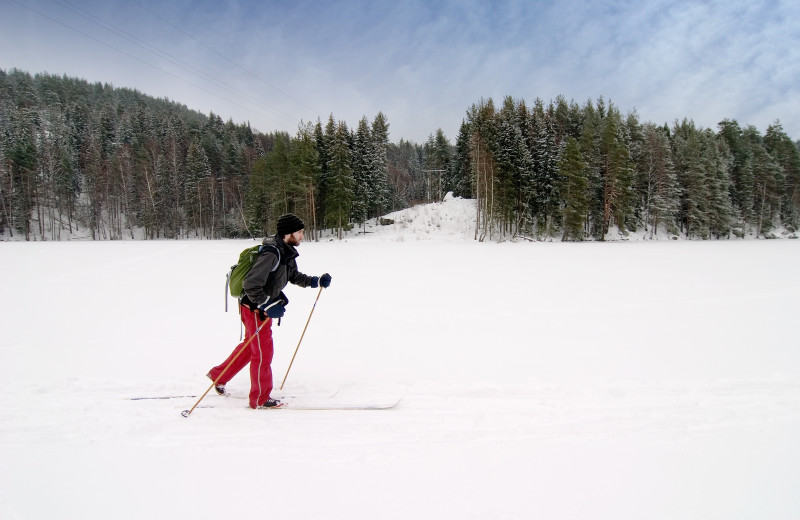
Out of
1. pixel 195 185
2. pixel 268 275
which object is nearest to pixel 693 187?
pixel 268 275

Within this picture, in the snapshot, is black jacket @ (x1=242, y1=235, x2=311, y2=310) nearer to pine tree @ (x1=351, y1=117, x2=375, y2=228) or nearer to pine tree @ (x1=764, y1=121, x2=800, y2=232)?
pine tree @ (x1=351, y1=117, x2=375, y2=228)

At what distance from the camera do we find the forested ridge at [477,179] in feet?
127

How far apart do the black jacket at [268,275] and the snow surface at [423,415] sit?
50.4 inches

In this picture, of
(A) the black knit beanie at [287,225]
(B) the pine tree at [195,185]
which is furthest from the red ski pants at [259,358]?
(B) the pine tree at [195,185]

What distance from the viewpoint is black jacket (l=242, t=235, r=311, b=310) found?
4.18m

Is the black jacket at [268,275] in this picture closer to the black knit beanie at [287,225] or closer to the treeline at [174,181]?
the black knit beanie at [287,225]

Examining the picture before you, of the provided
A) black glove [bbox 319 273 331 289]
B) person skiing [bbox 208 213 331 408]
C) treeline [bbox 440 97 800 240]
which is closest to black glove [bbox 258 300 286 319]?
person skiing [bbox 208 213 331 408]

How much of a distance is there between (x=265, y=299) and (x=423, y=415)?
7.15ft

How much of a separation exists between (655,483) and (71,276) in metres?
17.7

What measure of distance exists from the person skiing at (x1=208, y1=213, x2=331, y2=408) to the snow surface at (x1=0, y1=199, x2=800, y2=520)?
335 millimetres

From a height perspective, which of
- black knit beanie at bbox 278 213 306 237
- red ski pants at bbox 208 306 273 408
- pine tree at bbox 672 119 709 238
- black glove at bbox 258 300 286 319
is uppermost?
pine tree at bbox 672 119 709 238

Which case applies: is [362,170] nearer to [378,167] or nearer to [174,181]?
[378,167]

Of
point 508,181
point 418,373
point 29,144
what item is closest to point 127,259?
point 418,373

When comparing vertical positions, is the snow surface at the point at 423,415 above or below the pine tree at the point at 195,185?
below
